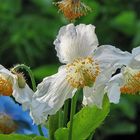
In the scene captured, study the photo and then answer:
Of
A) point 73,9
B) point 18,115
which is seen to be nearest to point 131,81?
point 73,9

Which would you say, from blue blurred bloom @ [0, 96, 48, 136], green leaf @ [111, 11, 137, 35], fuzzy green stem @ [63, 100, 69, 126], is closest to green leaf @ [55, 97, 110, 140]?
fuzzy green stem @ [63, 100, 69, 126]

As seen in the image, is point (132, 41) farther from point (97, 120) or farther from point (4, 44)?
point (97, 120)

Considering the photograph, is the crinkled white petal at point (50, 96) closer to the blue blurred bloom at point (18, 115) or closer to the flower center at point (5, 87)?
the flower center at point (5, 87)

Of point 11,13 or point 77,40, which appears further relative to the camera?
point 11,13

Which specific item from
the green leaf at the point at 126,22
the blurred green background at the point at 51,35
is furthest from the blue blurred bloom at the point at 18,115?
the green leaf at the point at 126,22

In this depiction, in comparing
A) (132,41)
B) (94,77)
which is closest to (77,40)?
(94,77)
